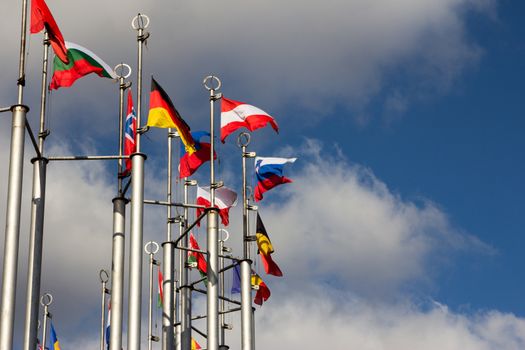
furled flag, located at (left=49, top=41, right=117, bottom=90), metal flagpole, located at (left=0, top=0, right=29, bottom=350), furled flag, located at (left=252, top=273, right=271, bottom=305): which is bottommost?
metal flagpole, located at (left=0, top=0, right=29, bottom=350)

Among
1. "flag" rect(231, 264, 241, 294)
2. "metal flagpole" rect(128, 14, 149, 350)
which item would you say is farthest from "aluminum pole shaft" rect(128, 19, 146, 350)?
"flag" rect(231, 264, 241, 294)

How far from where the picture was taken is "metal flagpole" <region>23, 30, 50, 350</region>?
2495 cm

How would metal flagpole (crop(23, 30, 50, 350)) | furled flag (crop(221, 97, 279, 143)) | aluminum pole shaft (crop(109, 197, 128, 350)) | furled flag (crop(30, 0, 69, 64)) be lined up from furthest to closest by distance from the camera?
furled flag (crop(221, 97, 279, 143)) < furled flag (crop(30, 0, 69, 64)) < aluminum pole shaft (crop(109, 197, 128, 350)) < metal flagpole (crop(23, 30, 50, 350))

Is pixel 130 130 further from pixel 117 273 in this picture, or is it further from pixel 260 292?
pixel 260 292

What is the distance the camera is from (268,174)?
42312mm

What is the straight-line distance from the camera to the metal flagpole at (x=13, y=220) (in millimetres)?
22300

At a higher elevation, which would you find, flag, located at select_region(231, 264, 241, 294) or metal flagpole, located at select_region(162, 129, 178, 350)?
flag, located at select_region(231, 264, 241, 294)

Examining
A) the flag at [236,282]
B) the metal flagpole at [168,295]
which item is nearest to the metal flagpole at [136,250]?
the metal flagpole at [168,295]

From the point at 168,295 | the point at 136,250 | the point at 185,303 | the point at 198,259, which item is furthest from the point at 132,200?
the point at 198,259

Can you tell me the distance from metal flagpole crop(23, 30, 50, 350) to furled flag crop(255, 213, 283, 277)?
15.2 metres

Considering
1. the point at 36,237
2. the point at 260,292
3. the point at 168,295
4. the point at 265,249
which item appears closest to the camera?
the point at 36,237

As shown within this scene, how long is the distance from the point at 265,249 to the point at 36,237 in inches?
674

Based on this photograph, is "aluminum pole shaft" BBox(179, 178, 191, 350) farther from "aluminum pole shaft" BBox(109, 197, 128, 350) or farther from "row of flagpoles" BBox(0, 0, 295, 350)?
"aluminum pole shaft" BBox(109, 197, 128, 350)

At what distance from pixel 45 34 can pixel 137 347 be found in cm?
983
